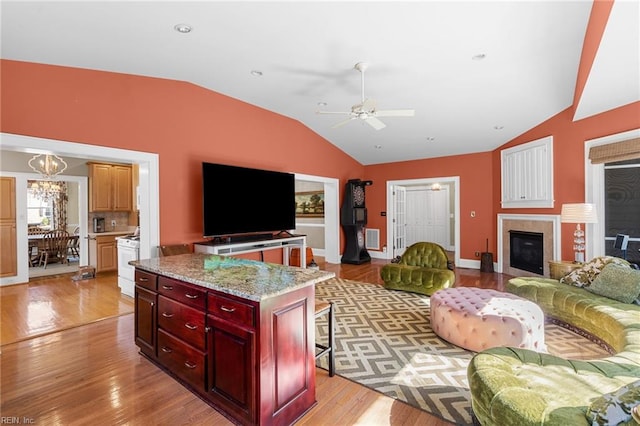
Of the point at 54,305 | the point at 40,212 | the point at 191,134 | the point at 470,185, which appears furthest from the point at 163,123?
the point at 40,212

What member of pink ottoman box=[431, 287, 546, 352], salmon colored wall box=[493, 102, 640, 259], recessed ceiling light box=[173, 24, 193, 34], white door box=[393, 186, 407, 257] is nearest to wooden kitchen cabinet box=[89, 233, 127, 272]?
recessed ceiling light box=[173, 24, 193, 34]

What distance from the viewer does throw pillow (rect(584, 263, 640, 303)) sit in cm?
300

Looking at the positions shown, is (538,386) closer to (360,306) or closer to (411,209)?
(360,306)

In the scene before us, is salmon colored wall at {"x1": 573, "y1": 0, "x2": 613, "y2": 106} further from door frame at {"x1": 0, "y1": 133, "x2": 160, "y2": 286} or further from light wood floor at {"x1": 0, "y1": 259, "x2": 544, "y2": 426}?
door frame at {"x1": 0, "y1": 133, "x2": 160, "y2": 286}

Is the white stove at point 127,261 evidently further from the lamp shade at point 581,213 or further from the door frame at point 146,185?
the lamp shade at point 581,213

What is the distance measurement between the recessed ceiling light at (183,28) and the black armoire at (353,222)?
4.87m

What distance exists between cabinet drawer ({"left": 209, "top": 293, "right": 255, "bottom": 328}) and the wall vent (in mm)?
6471

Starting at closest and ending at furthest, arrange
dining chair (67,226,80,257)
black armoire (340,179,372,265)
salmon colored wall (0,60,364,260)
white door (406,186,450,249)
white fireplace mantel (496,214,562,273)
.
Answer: salmon colored wall (0,60,364,260) < white fireplace mantel (496,214,562,273) < dining chair (67,226,80,257) < black armoire (340,179,372,265) < white door (406,186,450,249)

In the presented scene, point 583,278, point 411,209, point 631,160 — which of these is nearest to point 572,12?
point 631,160

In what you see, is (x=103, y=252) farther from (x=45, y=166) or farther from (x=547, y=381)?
(x=547, y=381)

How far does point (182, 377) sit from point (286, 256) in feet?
12.2

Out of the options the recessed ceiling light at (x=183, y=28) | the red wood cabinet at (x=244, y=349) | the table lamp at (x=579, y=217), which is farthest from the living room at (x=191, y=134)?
the red wood cabinet at (x=244, y=349)

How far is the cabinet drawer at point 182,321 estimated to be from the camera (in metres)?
2.06

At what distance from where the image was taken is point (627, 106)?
382cm
